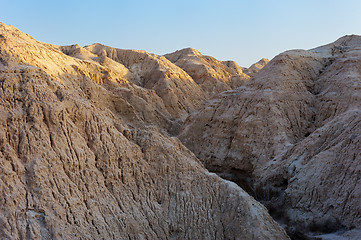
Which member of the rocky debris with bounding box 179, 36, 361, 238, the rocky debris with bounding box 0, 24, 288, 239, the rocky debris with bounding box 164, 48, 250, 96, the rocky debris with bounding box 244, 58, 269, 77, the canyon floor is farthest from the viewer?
the rocky debris with bounding box 244, 58, 269, 77

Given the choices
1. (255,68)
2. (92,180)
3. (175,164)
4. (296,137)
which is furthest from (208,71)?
(92,180)

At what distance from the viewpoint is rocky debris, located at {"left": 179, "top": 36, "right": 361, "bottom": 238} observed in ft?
44.4

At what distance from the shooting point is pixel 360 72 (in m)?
20.4

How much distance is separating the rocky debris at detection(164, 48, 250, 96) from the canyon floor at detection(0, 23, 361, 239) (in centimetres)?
1776

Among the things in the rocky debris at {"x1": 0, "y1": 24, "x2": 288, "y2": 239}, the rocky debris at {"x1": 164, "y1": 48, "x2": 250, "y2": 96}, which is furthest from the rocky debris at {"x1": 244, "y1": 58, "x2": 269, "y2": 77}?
the rocky debris at {"x1": 0, "y1": 24, "x2": 288, "y2": 239}

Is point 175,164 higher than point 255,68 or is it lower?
lower

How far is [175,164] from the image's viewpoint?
12766 mm

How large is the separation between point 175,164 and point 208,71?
28.0 m

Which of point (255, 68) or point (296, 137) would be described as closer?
point (296, 137)

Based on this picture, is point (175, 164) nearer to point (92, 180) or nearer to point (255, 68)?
point (92, 180)

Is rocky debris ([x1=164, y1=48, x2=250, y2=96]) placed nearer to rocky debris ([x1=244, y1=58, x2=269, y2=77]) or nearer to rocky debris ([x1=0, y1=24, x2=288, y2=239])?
rocky debris ([x1=244, y1=58, x2=269, y2=77])

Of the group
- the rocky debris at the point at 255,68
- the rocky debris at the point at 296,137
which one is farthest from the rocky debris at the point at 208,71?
the rocky debris at the point at 296,137

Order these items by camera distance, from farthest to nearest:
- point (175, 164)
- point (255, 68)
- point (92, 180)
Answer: point (255, 68) → point (175, 164) → point (92, 180)

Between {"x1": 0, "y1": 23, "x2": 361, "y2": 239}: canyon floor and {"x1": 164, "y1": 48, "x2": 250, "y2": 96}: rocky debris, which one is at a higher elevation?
{"x1": 164, "y1": 48, "x2": 250, "y2": 96}: rocky debris
